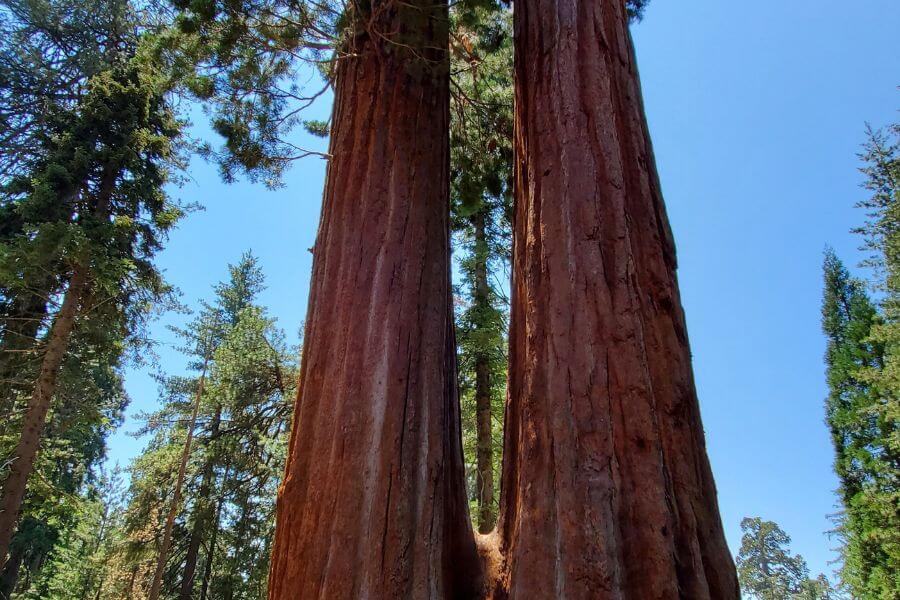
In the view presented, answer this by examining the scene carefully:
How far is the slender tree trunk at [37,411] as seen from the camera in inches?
369

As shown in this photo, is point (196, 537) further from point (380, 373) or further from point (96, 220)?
point (380, 373)

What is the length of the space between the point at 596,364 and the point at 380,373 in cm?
106

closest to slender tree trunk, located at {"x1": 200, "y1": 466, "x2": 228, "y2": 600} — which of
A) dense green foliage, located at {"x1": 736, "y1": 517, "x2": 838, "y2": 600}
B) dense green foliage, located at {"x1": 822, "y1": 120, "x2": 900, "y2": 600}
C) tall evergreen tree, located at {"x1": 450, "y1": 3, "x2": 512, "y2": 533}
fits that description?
tall evergreen tree, located at {"x1": 450, "y1": 3, "x2": 512, "y2": 533}

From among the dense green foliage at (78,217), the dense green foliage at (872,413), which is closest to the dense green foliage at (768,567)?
the dense green foliage at (872,413)

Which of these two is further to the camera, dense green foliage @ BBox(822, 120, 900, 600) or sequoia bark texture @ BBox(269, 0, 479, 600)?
dense green foliage @ BBox(822, 120, 900, 600)

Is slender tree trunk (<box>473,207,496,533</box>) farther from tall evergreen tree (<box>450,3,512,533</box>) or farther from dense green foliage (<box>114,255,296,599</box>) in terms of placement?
dense green foliage (<box>114,255,296,599</box>)

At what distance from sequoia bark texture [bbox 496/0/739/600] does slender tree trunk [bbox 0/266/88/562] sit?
1067 cm

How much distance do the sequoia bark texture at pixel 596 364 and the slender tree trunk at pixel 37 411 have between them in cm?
1067

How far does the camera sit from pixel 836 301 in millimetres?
21438

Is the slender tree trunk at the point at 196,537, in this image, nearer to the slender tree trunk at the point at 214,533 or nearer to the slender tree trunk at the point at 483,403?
the slender tree trunk at the point at 214,533

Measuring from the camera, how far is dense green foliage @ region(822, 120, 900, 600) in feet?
46.0

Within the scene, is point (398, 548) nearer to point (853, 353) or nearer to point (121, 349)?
point (121, 349)

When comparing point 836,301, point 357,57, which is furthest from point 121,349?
point 836,301

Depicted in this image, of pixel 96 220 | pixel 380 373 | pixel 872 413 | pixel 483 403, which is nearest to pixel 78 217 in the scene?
pixel 96 220
